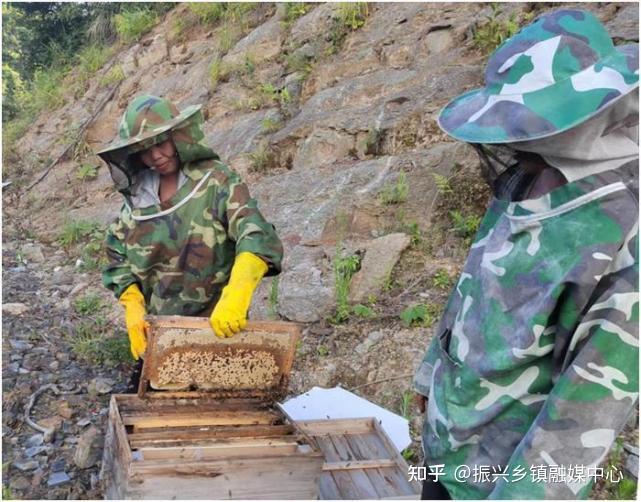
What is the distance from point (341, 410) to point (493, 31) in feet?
15.4

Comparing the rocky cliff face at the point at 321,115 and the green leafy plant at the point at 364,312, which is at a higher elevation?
the rocky cliff face at the point at 321,115

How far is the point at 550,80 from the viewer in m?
1.41

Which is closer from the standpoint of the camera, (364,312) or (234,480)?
(234,480)

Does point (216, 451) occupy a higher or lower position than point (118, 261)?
lower

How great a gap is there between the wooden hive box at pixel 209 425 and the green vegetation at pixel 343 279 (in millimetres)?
1954

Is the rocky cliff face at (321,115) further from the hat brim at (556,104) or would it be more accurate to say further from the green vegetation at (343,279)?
the hat brim at (556,104)

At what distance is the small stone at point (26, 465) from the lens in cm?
332

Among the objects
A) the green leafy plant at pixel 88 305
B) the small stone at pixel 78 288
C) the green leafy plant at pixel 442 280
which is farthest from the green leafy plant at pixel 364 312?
the small stone at pixel 78 288

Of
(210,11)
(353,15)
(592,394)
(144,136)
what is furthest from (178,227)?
(210,11)

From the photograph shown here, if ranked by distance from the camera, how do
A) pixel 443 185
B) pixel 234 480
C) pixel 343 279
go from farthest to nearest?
1. pixel 443 185
2. pixel 343 279
3. pixel 234 480

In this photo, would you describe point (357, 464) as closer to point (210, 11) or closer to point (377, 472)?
point (377, 472)

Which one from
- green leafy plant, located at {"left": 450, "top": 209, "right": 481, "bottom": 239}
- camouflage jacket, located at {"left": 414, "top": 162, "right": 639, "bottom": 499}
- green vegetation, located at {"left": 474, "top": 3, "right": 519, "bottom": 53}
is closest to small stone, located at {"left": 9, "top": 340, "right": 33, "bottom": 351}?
green leafy plant, located at {"left": 450, "top": 209, "right": 481, "bottom": 239}

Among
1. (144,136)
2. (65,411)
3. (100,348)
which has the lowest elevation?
(100,348)

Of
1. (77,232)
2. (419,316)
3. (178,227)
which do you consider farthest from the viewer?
(77,232)
